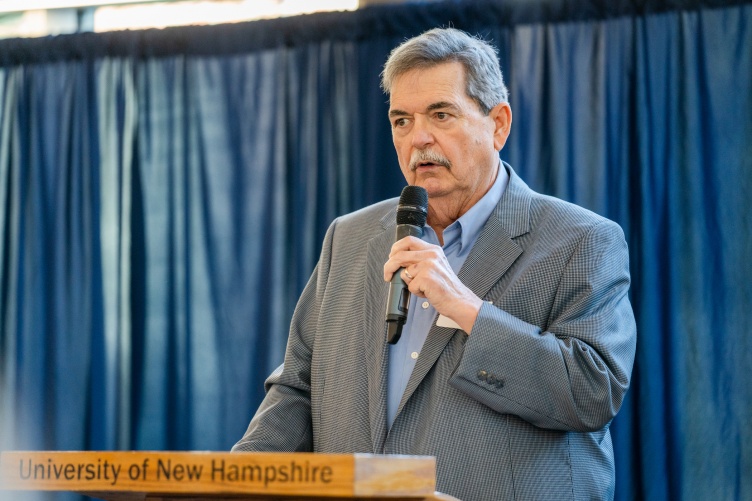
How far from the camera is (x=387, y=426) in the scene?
2299mm

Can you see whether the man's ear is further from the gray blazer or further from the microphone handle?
the microphone handle

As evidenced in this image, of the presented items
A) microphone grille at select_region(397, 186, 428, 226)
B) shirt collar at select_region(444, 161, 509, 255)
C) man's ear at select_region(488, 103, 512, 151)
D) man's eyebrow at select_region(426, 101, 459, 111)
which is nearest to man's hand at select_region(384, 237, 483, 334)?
microphone grille at select_region(397, 186, 428, 226)

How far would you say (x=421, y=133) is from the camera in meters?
2.51

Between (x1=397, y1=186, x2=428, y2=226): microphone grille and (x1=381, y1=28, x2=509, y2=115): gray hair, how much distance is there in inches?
16.6

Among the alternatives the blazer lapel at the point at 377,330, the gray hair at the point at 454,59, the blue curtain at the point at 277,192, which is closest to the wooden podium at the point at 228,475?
the blazer lapel at the point at 377,330

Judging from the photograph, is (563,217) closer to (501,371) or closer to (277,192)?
(501,371)

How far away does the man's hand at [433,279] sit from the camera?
2.10m

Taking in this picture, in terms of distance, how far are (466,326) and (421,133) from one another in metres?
0.61

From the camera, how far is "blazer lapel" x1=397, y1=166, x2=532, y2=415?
2270 millimetres

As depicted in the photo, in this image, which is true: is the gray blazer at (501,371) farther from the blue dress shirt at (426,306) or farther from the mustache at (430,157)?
the mustache at (430,157)

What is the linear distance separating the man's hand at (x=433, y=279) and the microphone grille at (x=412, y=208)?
5.6 inches

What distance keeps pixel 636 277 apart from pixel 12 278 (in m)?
2.70

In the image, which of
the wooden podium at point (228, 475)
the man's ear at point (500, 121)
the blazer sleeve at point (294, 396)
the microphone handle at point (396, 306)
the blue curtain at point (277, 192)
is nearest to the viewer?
the wooden podium at point (228, 475)

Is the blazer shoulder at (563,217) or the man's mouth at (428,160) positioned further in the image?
the man's mouth at (428,160)
